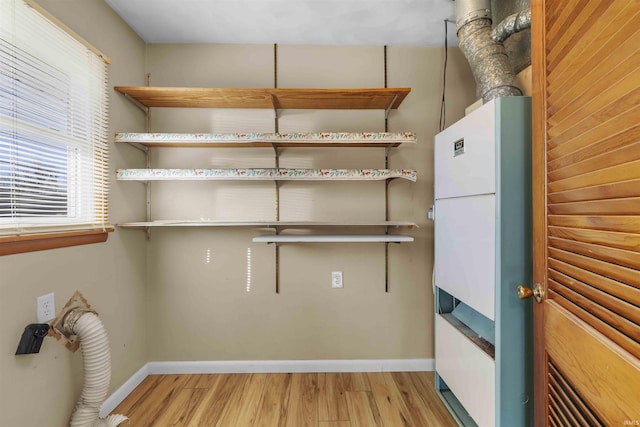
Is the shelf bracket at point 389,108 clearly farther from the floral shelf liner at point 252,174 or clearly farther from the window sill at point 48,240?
the window sill at point 48,240

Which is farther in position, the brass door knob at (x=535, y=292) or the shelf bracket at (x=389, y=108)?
the shelf bracket at (x=389, y=108)

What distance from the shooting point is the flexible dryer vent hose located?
4.63ft

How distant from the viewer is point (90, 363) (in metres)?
1.42

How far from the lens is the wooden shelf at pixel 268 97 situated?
1827 millimetres

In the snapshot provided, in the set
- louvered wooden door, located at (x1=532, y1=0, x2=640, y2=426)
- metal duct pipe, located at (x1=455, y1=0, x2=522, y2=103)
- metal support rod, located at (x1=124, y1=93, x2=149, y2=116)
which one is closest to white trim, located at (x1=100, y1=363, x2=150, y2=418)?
metal support rod, located at (x1=124, y1=93, x2=149, y2=116)

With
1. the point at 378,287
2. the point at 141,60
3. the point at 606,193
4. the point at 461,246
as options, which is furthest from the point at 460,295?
the point at 141,60

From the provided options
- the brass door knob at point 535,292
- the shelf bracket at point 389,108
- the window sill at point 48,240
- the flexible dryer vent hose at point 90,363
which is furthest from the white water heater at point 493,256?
the window sill at point 48,240

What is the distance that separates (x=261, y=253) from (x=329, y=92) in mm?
1210

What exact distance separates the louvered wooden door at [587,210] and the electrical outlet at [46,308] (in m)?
1.98

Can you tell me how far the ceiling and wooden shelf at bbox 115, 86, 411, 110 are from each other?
1.58 feet

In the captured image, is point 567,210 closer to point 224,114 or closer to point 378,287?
point 378,287

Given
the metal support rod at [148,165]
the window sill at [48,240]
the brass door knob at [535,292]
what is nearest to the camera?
the brass door knob at [535,292]

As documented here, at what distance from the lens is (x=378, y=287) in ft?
7.21

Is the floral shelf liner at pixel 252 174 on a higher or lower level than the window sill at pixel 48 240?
higher
